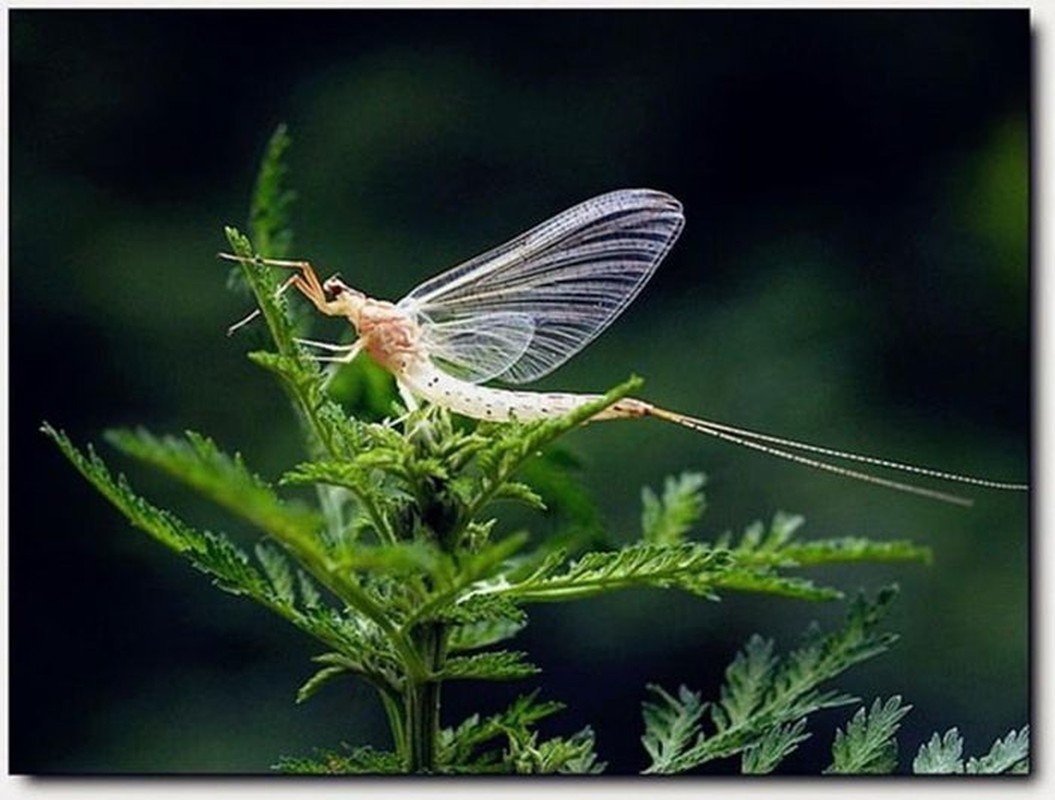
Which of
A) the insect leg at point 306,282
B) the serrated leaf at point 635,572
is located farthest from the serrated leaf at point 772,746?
the insect leg at point 306,282

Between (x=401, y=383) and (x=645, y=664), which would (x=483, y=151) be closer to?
(x=645, y=664)

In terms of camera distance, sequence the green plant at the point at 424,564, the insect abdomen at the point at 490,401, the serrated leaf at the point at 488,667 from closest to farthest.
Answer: the green plant at the point at 424,564 → the serrated leaf at the point at 488,667 → the insect abdomen at the point at 490,401

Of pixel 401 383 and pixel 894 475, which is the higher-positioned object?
pixel 401 383

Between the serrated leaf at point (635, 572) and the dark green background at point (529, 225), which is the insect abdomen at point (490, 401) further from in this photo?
the dark green background at point (529, 225)

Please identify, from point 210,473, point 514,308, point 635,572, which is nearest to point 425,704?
point 635,572

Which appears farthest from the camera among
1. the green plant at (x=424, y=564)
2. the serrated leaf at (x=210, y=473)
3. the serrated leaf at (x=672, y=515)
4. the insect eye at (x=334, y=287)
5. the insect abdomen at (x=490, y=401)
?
the serrated leaf at (x=672, y=515)

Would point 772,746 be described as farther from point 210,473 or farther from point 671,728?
point 210,473

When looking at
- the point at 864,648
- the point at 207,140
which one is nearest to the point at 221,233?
the point at 207,140
